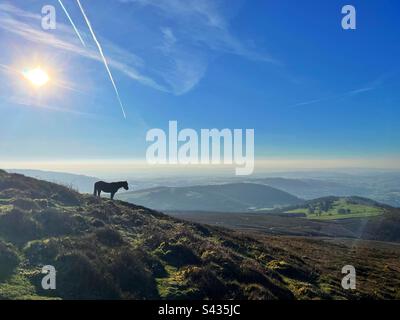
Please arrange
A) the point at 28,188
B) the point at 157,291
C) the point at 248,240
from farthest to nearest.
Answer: the point at 248,240
the point at 28,188
the point at 157,291

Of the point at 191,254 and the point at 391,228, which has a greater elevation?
the point at 191,254

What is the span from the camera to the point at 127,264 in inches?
643

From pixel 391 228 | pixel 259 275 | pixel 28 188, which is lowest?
pixel 391 228

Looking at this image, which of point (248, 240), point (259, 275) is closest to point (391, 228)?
point (248, 240)

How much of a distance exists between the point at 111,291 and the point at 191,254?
22.2 feet

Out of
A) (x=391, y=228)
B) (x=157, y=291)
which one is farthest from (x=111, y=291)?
(x=391, y=228)

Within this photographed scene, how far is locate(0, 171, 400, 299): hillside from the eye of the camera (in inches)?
564

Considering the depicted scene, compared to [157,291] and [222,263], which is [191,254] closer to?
[222,263]

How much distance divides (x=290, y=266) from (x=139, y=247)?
33.0 feet

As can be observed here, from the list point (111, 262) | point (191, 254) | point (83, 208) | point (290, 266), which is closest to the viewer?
point (111, 262)

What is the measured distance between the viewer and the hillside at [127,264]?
47.0 ft
